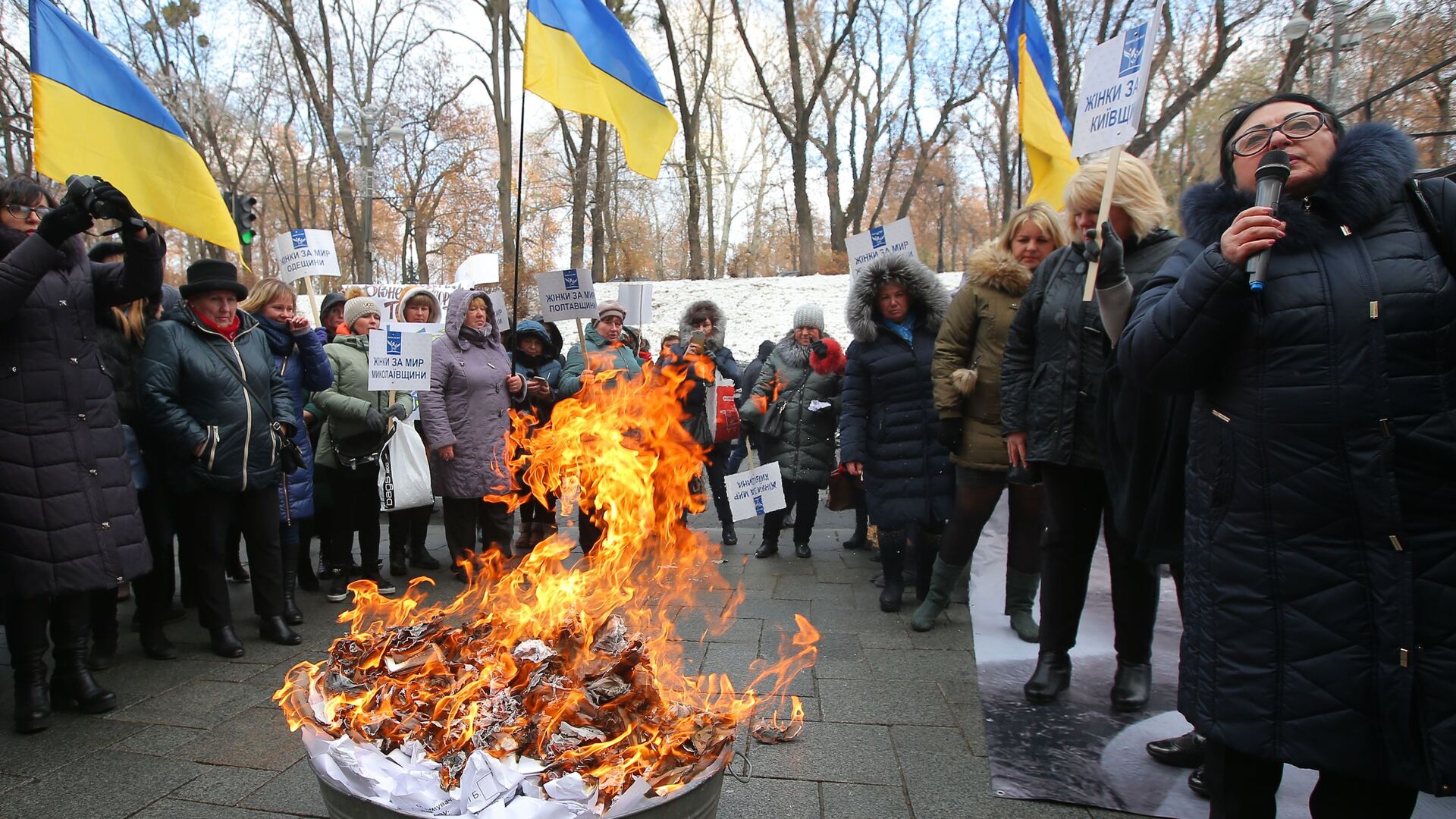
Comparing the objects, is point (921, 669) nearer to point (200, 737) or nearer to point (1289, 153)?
point (1289, 153)

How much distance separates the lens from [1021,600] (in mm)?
4758

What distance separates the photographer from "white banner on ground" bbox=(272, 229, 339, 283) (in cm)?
848

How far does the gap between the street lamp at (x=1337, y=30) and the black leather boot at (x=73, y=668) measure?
18586 mm

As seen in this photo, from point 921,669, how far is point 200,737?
129 inches

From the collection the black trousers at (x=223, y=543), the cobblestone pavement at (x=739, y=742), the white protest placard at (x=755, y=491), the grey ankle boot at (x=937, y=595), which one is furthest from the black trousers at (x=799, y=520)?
the black trousers at (x=223, y=543)

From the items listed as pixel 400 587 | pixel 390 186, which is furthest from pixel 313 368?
pixel 390 186

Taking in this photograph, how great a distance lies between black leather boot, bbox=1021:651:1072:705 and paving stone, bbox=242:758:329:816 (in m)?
2.88

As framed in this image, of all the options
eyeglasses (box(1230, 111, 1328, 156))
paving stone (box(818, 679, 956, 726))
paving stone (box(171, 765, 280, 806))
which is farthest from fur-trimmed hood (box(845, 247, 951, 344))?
paving stone (box(171, 765, 280, 806))

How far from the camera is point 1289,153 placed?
2.15 meters

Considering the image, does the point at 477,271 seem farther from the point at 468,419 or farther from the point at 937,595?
the point at 937,595

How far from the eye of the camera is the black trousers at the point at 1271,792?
80.4 inches

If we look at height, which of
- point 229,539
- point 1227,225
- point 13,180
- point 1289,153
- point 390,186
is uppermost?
point 390,186

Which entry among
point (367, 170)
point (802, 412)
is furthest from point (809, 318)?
point (367, 170)

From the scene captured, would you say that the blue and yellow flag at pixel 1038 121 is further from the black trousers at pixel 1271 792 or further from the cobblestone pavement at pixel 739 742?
the black trousers at pixel 1271 792
